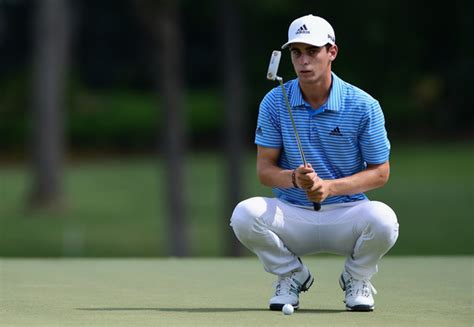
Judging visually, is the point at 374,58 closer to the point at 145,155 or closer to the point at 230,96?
the point at 230,96

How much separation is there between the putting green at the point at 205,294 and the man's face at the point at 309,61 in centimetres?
113

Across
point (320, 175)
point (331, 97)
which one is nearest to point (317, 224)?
point (320, 175)

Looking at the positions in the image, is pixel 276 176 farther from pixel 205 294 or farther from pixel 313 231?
pixel 205 294

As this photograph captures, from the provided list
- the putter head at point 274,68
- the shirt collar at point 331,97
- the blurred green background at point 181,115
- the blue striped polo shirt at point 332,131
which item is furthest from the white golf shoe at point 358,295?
the blurred green background at point 181,115

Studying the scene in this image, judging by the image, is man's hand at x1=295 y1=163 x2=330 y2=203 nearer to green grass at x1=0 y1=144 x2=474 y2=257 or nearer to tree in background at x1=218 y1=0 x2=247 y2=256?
green grass at x1=0 y1=144 x2=474 y2=257

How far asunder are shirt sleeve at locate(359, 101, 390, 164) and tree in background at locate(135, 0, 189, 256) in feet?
44.6

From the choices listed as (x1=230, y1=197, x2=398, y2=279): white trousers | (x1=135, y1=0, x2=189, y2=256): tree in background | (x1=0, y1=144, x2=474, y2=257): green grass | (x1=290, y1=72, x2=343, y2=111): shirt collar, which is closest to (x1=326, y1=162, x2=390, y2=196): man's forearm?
(x1=230, y1=197, x2=398, y2=279): white trousers

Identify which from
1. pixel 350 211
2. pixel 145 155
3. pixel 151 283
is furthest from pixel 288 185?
pixel 145 155

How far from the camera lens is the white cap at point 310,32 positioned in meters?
6.51

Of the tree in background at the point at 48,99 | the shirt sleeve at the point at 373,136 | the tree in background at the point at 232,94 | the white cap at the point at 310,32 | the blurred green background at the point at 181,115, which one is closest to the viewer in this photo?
the white cap at the point at 310,32

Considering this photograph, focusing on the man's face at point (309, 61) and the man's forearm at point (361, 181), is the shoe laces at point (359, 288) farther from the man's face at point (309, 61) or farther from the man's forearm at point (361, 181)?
the man's face at point (309, 61)

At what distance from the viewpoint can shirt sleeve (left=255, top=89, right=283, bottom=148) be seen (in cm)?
676

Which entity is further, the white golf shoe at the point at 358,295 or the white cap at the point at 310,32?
the white golf shoe at the point at 358,295

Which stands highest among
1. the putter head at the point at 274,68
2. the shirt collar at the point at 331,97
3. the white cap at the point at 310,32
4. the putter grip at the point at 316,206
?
the white cap at the point at 310,32
